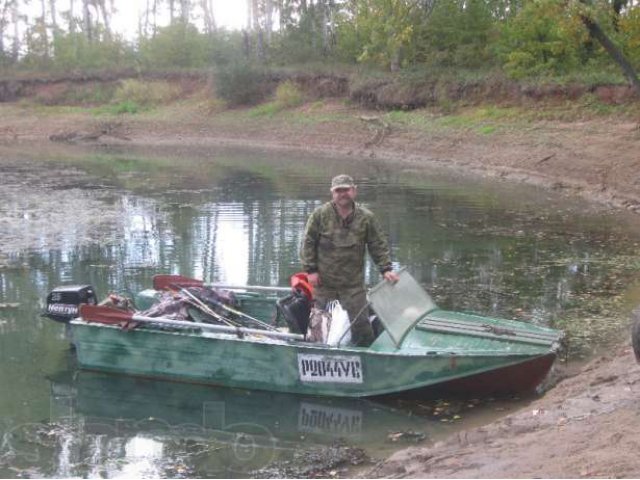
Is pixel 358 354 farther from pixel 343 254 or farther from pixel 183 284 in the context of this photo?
pixel 183 284

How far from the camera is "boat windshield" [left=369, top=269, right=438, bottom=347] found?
25.2 ft

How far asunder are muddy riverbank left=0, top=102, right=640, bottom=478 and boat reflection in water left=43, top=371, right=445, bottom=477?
103cm

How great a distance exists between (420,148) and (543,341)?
22.5 metres

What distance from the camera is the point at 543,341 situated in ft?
25.8

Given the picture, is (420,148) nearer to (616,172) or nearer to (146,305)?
(616,172)

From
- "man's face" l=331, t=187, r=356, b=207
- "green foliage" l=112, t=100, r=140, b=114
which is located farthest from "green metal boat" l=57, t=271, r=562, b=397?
A: "green foliage" l=112, t=100, r=140, b=114

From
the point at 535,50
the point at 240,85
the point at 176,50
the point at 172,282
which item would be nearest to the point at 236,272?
the point at 172,282

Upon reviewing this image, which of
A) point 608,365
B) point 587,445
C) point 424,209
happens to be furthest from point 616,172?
point 587,445

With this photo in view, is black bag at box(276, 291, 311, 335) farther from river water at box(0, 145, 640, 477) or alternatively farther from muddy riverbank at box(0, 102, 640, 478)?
muddy riverbank at box(0, 102, 640, 478)

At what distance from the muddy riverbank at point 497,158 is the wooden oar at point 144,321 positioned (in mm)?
2108

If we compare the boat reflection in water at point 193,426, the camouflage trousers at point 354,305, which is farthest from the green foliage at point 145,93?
the camouflage trousers at point 354,305

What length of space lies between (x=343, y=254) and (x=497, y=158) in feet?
61.0

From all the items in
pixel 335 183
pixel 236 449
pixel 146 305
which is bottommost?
pixel 236 449

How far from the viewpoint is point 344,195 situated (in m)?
7.79
